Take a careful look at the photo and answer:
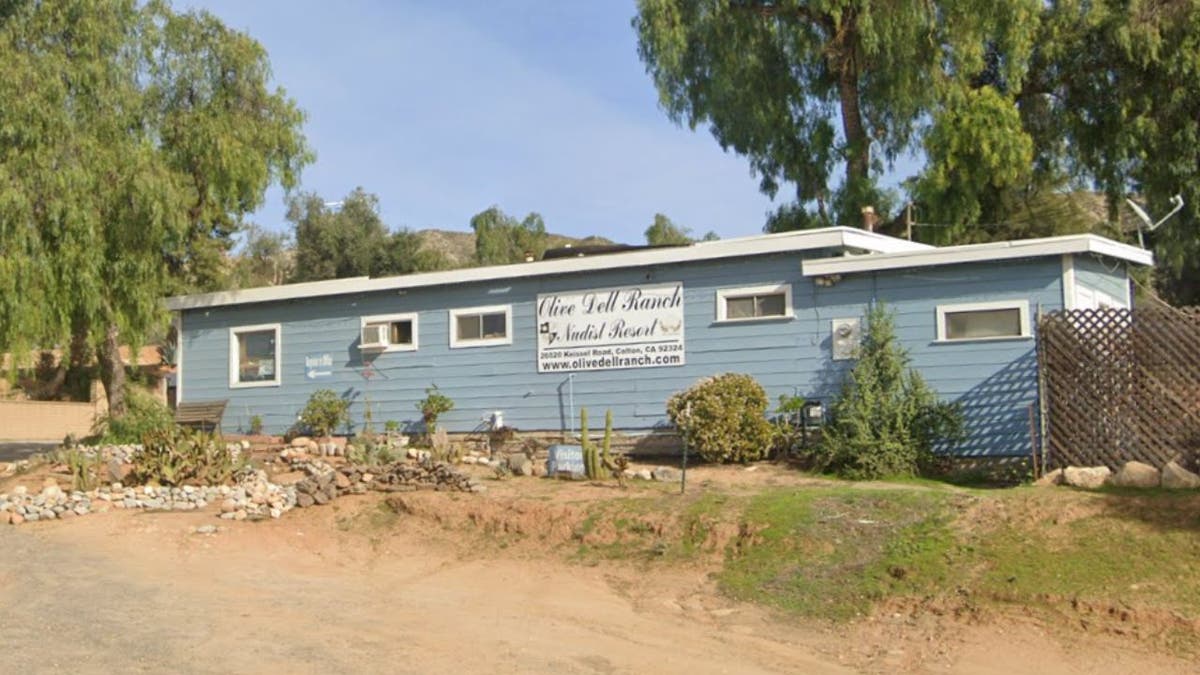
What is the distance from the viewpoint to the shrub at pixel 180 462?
14805mm

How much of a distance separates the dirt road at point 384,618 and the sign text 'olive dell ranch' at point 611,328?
527cm

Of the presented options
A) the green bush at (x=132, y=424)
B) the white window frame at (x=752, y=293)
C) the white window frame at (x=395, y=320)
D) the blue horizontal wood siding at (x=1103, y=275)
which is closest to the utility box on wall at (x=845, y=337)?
the white window frame at (x=752, y=293)

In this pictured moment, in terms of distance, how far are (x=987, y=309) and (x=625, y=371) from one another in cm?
507

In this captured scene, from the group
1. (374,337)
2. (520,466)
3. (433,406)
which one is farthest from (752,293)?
(374,337)

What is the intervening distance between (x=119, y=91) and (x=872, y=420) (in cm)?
1359

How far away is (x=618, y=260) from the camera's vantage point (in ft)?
55.5

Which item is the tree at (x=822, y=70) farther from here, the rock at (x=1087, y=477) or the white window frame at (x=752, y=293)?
the rock at (x=1087, y=477)

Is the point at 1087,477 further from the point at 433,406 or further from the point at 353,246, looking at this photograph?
the point at 353,246

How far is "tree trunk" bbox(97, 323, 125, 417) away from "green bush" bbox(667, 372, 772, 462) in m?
10.9

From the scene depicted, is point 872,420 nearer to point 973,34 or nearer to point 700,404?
point 700,404

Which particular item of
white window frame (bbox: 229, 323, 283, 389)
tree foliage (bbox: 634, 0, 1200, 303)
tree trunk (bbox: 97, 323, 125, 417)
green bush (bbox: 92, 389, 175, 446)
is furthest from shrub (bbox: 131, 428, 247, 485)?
tree foliage (bbox: 634, 0, 1200, 303)

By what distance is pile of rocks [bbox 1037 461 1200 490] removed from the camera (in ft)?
37.6

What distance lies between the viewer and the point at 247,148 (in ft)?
70.1

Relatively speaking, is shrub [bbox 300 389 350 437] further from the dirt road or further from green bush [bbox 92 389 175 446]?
the dirt road
